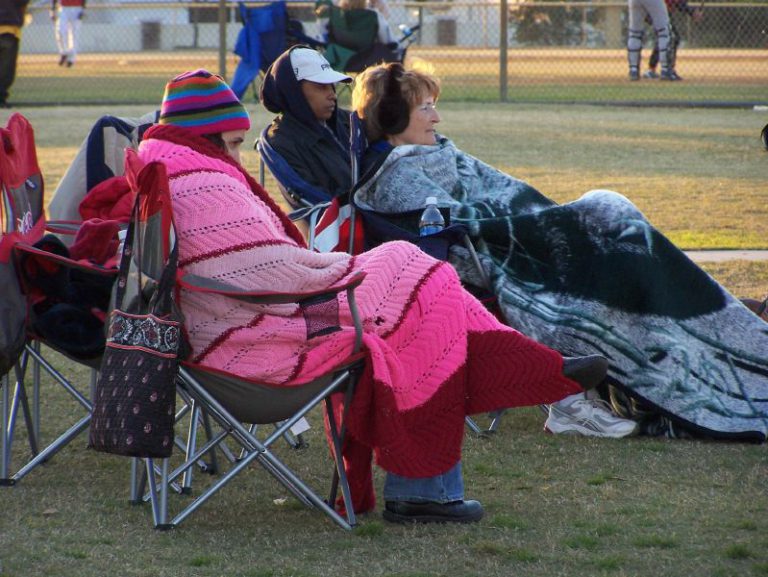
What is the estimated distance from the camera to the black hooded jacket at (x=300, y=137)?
6.06 meters

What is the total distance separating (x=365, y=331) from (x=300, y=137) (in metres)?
2.23

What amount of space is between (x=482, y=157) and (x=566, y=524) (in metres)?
9.20

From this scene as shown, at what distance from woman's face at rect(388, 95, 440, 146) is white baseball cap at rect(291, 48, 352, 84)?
0.37 metres

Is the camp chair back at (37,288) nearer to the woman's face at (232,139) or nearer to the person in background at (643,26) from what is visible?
the woman's face at (232,139)

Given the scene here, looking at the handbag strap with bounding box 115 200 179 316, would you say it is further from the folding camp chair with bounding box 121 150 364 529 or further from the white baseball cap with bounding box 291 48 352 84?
the white baseball cap with bounding box 291 48 352 84

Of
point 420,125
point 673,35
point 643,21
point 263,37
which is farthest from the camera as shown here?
point 673,35

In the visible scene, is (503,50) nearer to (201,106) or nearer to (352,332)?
(201,106)

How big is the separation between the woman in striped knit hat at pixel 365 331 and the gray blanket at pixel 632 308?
90cm

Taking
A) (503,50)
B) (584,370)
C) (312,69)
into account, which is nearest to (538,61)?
(503,50)

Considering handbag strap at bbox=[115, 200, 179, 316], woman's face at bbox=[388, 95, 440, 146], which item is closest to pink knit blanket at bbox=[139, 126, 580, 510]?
handbag strap at bbox=[115, 200, 179, 316]

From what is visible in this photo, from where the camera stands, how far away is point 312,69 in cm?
600

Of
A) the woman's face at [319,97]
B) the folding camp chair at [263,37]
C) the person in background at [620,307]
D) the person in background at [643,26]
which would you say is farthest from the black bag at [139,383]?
the person in background at [643,26]

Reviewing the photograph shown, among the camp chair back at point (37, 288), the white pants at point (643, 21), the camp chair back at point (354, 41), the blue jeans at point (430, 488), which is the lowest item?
the blue jeans at point (430, 488)

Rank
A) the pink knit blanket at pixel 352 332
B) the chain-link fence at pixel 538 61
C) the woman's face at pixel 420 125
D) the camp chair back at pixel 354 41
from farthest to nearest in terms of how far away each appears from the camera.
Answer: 1. the chain-link fence at pixel 538 61
2. the camp chair back at pixel 354 41
3. the woman's face at pixel 420 125
4. the pink knit blanket at pixel 352 332
